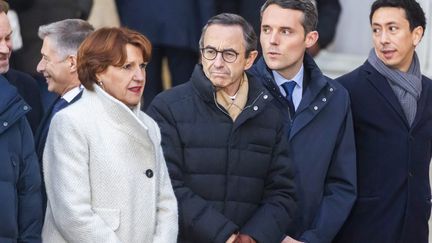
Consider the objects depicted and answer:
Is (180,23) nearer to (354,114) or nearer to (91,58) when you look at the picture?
(354,114)

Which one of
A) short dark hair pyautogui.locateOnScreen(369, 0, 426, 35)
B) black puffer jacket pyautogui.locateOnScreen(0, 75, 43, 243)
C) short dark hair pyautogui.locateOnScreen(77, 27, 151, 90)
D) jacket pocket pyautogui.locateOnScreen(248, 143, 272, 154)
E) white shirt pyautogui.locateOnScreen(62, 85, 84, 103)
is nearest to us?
black puffer jacket pyautogui.locateOnScreen(0, 75, 43, 243)

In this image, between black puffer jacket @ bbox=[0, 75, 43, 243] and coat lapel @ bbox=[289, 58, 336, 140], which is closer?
black puffer jacket @ bbox=[0, 75, 43, 243]

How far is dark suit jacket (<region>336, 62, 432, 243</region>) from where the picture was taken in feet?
25.1

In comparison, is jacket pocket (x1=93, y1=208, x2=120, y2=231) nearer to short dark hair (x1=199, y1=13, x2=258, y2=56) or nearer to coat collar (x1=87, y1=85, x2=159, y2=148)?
coat collar (x1=87, y1=85, x2=159, y2=148)

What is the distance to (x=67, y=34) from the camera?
7453 mm

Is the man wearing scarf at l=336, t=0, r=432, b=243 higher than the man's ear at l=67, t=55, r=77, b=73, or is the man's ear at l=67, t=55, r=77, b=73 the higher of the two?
the man's ear at l=67, t=55, r=77, b=73

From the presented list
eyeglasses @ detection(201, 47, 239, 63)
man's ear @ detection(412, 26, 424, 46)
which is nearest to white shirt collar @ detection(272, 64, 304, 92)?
eyeglasses @ detection(201, 47, 239, 63)

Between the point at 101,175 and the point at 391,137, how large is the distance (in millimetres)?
1811

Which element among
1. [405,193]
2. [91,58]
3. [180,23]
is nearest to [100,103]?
[91,58]

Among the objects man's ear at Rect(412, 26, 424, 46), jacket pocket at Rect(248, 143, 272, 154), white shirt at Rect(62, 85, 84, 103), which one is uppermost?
man's ear at Rect(412, 26, 424, 46)

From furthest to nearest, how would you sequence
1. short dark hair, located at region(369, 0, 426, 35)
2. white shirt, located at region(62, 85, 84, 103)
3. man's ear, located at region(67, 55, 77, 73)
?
short dark hair, located at region(369, 0, 426, 35)
man's ear, located at region(67, 55, 77, 73)
white shirt, located at region(62, 85, 84, 103)

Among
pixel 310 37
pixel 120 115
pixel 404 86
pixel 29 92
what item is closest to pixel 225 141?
pixel 120 115

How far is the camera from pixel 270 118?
711 centimetres

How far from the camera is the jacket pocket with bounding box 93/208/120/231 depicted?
6445 millimetres
